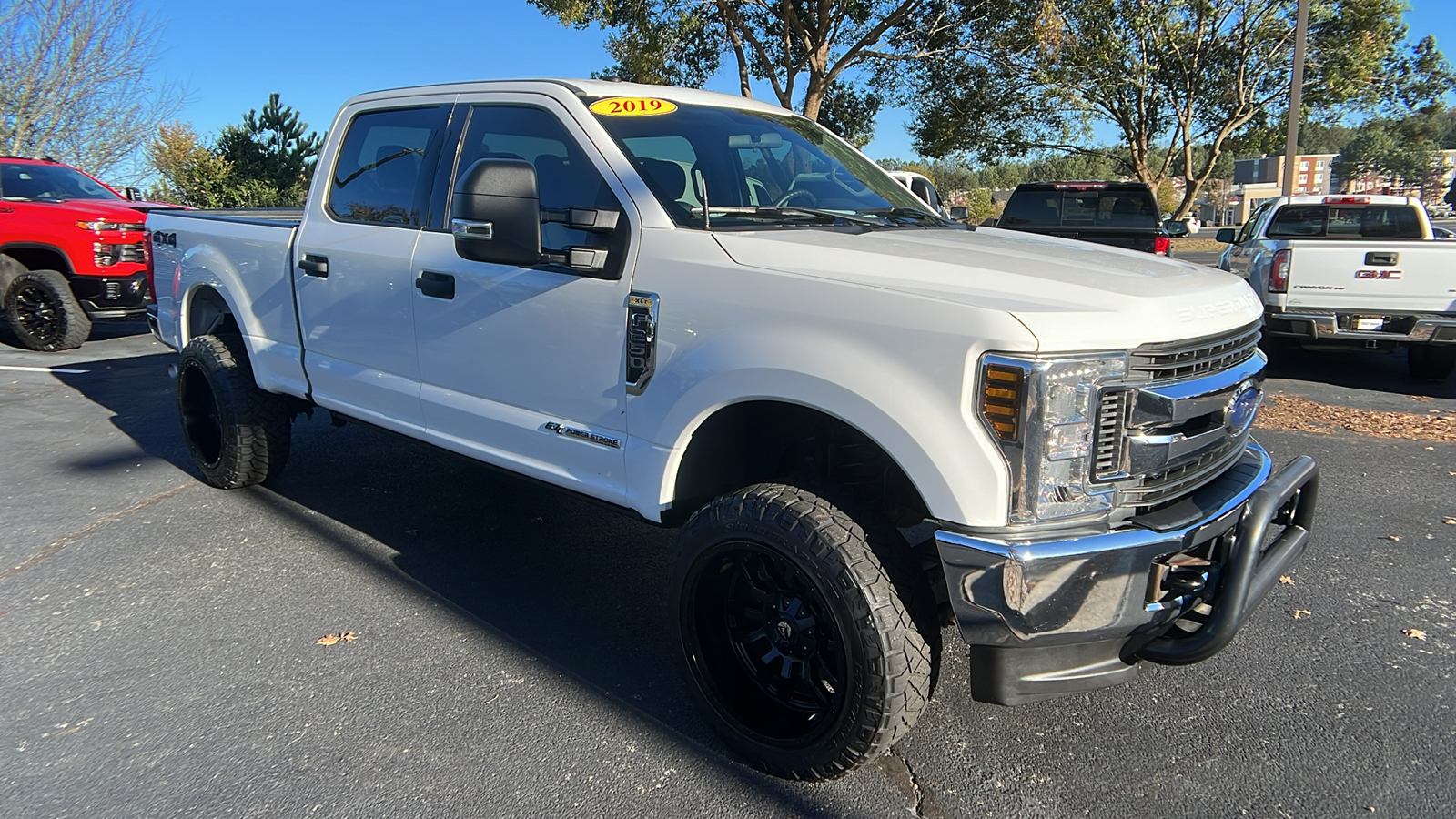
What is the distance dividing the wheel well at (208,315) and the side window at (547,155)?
7.38 feet

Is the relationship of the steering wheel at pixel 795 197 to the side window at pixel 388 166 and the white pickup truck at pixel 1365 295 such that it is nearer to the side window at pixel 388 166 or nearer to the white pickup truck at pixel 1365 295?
the side window at pixel 388 166

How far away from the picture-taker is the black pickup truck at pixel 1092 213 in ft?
37.7

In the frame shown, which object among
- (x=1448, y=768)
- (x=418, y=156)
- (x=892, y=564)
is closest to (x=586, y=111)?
(x=418, y=156)

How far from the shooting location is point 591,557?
4.41 meters

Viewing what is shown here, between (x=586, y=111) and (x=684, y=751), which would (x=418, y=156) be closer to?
(x=586, y=111)

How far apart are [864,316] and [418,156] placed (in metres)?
2.36

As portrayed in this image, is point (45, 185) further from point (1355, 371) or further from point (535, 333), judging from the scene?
point (1355, 371)

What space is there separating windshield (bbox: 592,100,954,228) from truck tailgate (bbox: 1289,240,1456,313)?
214 inches

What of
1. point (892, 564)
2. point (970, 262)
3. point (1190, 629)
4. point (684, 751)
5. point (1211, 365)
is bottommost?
point (684, 751)

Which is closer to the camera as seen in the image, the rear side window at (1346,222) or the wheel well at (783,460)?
the wheel well at (783,460)

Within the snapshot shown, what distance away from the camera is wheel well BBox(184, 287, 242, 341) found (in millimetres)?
5257

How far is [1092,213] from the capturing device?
12.1 meters

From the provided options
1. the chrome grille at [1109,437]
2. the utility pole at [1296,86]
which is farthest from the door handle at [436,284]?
the utility pole at [1296,86]

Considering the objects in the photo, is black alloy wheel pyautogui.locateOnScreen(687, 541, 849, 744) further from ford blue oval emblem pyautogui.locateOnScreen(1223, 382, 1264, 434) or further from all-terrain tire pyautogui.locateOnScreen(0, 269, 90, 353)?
all-terrain tire pyautogui.locateOnScreen(0, 269, 90, 353)
